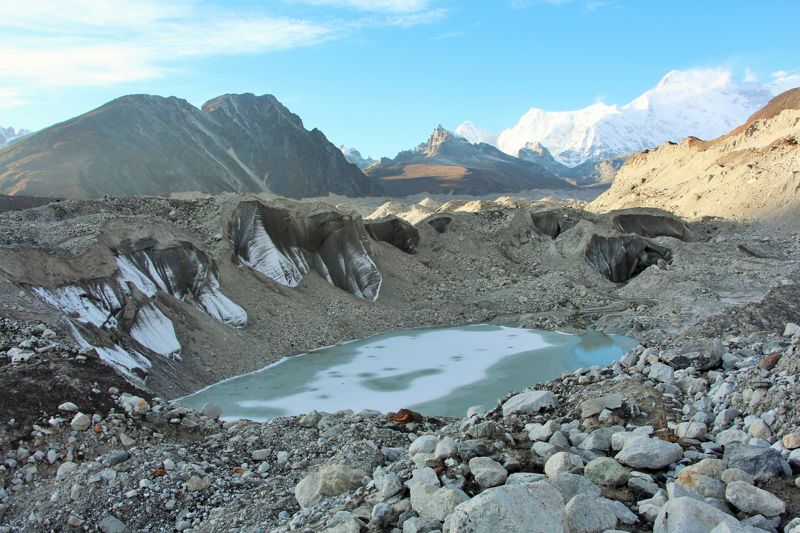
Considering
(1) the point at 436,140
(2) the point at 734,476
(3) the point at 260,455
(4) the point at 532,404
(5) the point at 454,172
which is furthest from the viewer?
(1) the point at 436,140

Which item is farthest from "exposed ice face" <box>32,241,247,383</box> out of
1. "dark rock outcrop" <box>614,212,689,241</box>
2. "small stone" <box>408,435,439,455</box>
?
"dark rock outcrop" <box>614,212,689,241</box>

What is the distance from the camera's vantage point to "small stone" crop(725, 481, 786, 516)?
3.57 m

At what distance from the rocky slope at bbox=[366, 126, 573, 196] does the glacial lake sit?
217 ft

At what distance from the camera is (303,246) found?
69.3ft

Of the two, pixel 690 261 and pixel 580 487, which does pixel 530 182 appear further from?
pixel 580 487

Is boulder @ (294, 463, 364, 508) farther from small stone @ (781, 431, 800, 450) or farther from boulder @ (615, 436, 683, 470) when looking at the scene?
small stone @ (781, 431, 800, 450)

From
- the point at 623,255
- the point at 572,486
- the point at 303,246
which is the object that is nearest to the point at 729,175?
the point at 623,255

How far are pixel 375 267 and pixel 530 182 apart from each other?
8478 centimetres

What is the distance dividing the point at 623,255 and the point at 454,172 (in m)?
70.8

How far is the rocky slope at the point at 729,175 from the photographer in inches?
1241

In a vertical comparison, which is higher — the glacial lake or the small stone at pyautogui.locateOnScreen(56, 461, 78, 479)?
the small stone at pyautogui.locateOnScreen(56, 461, 78, 479)

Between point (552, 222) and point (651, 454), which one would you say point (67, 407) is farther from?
point (552, 222)

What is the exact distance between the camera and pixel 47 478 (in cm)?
648

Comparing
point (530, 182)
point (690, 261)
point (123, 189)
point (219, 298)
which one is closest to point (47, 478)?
point (219, 298)
